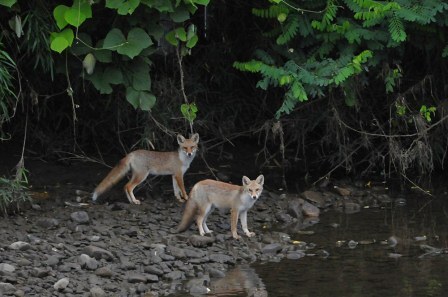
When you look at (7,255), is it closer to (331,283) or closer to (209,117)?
(331,283)

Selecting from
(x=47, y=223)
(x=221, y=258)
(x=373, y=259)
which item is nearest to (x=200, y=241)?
(x=221, y=258)

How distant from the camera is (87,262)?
8.84 m

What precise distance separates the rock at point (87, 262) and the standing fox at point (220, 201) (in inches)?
56.6

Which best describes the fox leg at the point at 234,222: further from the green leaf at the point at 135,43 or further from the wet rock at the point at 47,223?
the green leaf at the point at 135,43

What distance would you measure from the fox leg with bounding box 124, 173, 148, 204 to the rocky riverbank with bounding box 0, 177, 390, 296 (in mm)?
163

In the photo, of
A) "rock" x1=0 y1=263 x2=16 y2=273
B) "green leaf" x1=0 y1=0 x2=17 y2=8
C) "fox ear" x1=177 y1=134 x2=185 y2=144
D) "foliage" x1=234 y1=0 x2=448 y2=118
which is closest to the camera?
"rock" x1=0 y1=263 x2=16 y2=273

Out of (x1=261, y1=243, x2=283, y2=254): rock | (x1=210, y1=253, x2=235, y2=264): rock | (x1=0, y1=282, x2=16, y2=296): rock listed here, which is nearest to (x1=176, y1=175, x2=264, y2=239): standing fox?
(x1=261, y1=243, x2=283, y2=254): rock

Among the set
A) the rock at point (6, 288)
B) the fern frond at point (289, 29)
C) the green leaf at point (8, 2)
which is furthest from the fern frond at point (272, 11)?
the rock at point (6, 288)

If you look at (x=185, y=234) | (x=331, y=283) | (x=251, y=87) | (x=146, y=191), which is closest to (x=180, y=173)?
(x=146, y=191)

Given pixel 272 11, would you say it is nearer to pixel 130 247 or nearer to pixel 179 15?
pixel 179 15

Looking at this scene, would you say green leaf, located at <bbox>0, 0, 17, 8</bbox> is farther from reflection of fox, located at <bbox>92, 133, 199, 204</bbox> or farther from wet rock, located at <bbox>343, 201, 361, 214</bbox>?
wet rock, located at <bbox>343, 201, 361, 214</bbox>

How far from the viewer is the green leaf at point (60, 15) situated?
389 inches

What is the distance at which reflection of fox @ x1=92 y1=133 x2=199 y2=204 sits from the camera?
11125mm

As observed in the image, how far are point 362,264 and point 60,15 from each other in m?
3.77
